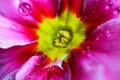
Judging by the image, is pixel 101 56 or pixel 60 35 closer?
pixel 101 56

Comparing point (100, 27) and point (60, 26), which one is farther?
point (60, 26)

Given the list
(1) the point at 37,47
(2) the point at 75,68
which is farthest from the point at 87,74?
(1) the point at 37,47

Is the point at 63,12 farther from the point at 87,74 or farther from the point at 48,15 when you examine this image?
the point at 87,74

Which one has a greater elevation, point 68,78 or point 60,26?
point 60,26

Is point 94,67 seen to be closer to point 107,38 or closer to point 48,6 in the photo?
point 107,38

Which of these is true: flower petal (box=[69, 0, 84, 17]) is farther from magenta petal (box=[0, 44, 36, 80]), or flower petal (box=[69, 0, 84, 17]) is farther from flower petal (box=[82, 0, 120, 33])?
magenta petal (box=[0, 44, 36, 80])

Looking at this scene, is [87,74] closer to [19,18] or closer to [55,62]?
[55,62]

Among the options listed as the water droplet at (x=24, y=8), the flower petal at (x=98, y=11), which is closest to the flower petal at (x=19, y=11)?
the water droplet at (x=24, y=8)

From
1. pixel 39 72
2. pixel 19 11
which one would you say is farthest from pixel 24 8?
pixel 39 72
